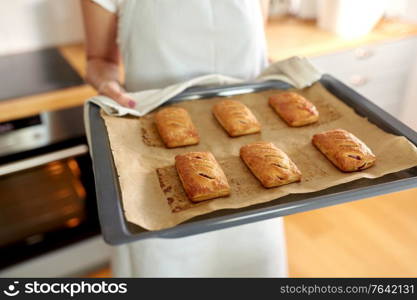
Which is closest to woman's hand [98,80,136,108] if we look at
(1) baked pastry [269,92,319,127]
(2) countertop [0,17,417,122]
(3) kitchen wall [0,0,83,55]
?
(1) baked pastry [269,92,319,127]

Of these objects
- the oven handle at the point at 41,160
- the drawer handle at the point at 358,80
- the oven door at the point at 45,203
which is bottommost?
the oven door at the point at 45,203

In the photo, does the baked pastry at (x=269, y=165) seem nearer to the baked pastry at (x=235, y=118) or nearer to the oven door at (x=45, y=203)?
the baked pastry at (x=235, y=118)

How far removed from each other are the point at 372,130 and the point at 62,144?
40.8 inches

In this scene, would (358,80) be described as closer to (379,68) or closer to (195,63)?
(379,68)

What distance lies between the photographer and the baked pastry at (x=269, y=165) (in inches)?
31.0

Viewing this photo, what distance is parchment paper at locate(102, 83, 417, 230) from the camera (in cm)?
75

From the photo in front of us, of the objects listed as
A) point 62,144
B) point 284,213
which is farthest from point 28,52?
point 284,213

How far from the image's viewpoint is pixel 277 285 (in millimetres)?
1150

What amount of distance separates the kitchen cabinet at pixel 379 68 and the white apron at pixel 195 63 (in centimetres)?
79

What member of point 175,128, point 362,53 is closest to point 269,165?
point 175,128

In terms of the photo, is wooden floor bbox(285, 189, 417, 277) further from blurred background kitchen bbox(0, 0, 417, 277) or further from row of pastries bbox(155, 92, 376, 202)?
row of pastries bbox(155, 92, 376, 202)

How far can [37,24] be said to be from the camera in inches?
69.2

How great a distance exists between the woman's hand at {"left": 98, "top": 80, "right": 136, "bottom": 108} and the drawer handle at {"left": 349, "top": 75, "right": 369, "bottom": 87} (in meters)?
1.26

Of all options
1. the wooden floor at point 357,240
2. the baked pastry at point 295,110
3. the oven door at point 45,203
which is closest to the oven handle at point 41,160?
the oven door at point 45,203
